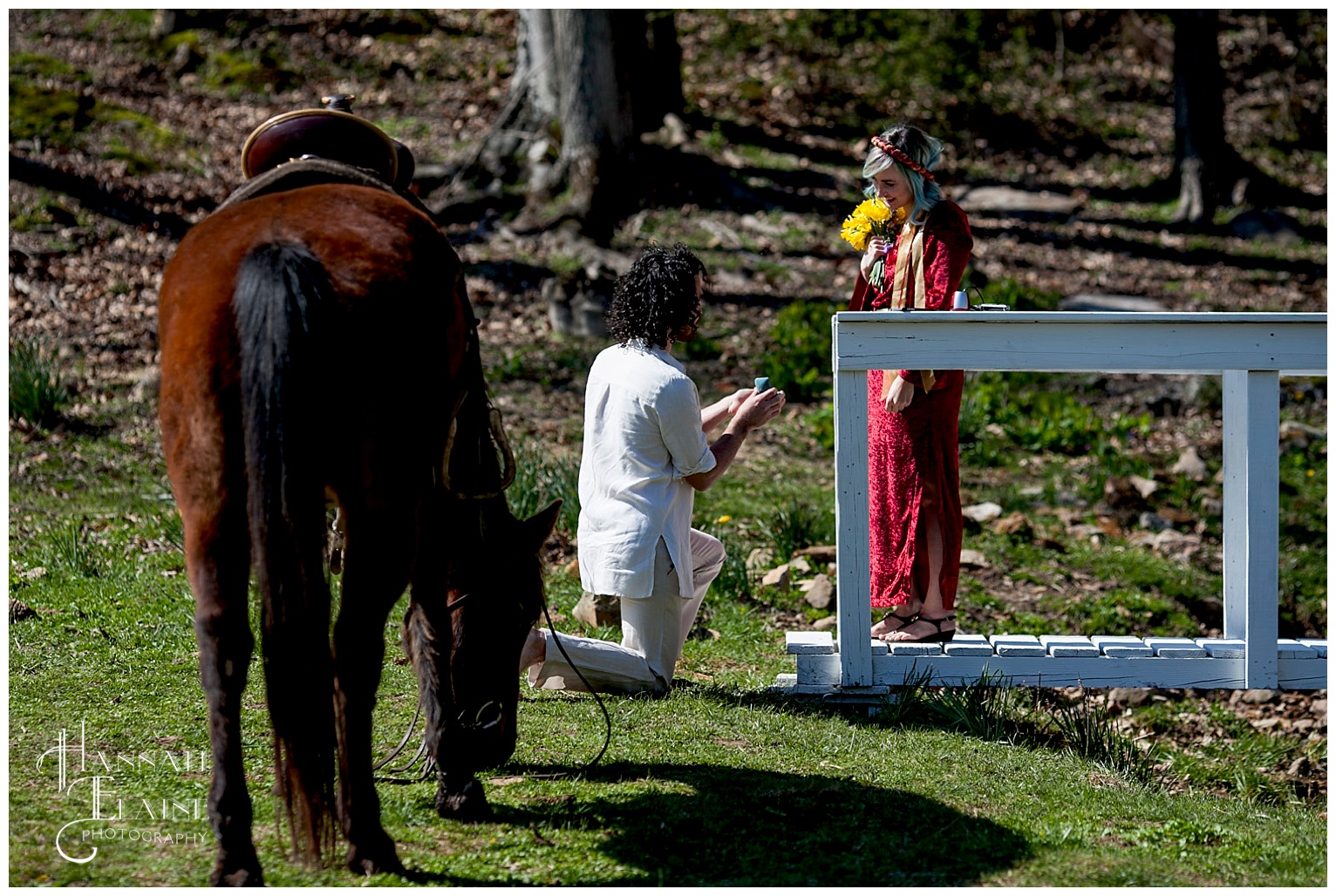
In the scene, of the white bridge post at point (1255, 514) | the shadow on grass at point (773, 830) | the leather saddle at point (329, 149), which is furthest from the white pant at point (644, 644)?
the white bridge post at point (1255, 514)

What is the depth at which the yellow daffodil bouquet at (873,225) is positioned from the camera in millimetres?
5176

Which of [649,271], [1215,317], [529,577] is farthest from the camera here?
[1215,317]

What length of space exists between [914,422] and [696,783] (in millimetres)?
1913

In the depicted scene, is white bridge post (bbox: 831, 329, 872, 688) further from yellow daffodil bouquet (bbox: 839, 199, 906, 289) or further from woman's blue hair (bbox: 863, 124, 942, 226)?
woman's blue hair (bbox: 863, 124, 942, 226)

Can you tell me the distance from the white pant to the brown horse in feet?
4.81

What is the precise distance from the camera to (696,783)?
405cm

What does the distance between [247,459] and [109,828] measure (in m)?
1.35

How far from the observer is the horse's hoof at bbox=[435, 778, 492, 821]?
3.62m

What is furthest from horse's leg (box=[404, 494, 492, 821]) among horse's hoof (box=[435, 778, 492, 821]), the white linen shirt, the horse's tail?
the white linen shirt

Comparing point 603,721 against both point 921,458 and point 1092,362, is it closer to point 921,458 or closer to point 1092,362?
point 921,458

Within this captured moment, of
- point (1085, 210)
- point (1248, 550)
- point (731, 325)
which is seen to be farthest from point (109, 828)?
point (1085, 210)

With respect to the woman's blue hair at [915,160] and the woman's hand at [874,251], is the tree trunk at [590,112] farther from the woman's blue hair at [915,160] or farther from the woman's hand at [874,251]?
the woman's blue hair at [915,160]

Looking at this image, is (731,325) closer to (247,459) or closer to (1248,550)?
(1248,550)

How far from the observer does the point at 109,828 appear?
349cm
